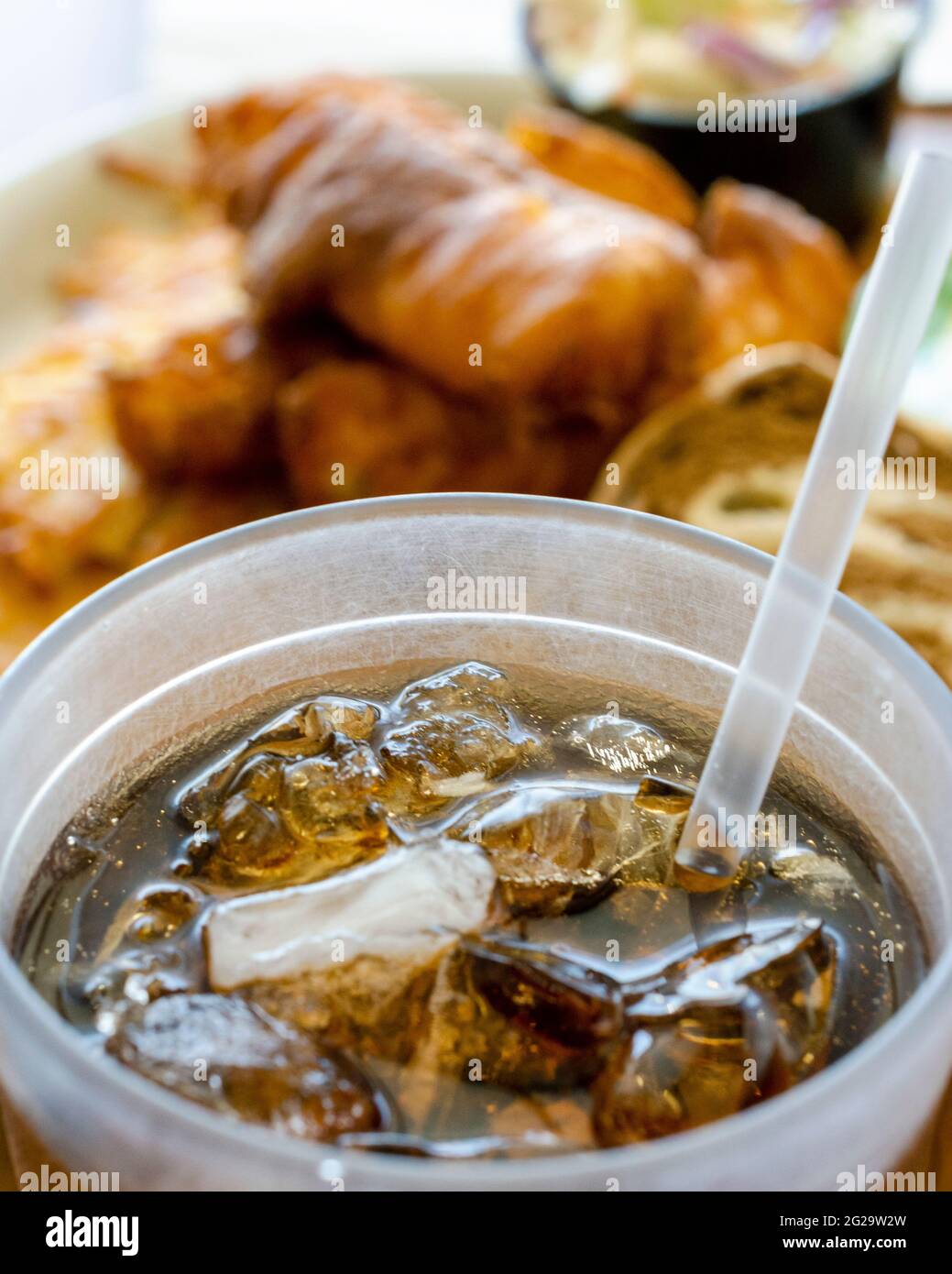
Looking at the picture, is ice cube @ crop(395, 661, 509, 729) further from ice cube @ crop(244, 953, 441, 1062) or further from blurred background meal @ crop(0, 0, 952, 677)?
blurred background meal @ crop(0, 0, 952, 677)

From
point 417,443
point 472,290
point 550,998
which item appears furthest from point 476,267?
point 550,998

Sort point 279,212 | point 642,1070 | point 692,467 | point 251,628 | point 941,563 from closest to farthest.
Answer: point 642,1070 < point 251,628 < point 941,563 < point 692,467 < point 279,212

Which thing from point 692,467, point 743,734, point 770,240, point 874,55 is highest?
point 874,55

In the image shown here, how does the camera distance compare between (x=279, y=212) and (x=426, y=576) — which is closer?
(x=426, y=576)

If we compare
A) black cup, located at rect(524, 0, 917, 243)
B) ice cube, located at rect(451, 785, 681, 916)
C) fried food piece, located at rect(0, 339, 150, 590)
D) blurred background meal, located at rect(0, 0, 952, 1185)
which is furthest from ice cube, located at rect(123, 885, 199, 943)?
black cup, located at rect(524, 0, 917, 243)

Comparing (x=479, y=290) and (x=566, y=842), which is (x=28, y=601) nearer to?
(x=479, y=290)

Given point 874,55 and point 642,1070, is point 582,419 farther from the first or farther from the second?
point 642,1070

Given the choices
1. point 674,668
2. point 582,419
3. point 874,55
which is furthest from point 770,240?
point 674,668

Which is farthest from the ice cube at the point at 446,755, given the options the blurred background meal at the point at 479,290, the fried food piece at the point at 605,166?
the fried food piece at the point at 605,166
